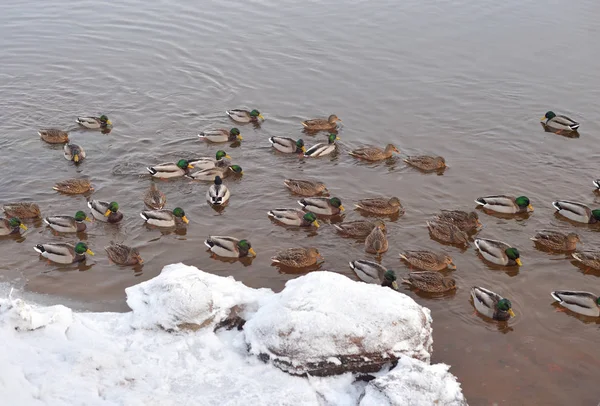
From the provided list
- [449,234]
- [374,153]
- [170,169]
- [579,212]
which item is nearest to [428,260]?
[449,234]

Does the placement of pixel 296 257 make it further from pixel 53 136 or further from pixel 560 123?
pixel 560 123

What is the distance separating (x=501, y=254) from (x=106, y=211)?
7.39 metres

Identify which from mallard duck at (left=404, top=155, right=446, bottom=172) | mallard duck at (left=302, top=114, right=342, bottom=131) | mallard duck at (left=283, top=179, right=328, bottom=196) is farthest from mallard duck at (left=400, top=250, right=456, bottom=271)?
mallard duck at (left=302, top=114, right=342, bottom=131)

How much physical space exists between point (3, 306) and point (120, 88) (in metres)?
12.1

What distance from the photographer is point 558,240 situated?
12.3 metres

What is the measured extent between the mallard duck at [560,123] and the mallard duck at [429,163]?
3725 mm

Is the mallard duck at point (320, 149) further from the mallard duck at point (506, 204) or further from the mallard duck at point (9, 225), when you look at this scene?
the mallard duck at point (9, 225)

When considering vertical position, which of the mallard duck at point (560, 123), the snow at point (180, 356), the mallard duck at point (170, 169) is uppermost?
the mallard duck at point (560, 123)

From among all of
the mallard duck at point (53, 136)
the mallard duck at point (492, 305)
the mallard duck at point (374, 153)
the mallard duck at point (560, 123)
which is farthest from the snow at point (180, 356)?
the mallard duck at point (560, 123)

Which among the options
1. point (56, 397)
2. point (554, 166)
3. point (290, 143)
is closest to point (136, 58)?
point (290, 143)

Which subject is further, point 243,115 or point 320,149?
point 243,115

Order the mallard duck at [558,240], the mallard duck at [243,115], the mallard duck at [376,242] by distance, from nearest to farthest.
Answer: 1. the mallard duck at [376,242]
2. the mallard duck at [558,240]
3. the mallard duck at [243,115]

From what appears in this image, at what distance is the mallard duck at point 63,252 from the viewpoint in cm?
1164

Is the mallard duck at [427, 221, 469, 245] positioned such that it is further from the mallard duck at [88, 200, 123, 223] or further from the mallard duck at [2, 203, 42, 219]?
the mallard duck at [2, 203, 42, 219]
